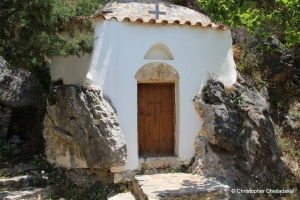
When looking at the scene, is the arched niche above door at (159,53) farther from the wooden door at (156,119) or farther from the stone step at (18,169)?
the stone step at (18,169)

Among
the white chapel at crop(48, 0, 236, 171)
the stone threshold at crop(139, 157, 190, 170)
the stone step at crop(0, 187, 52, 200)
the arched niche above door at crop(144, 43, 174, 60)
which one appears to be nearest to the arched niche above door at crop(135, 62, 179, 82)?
the white chapel at crop(48, 0, 236, 171)

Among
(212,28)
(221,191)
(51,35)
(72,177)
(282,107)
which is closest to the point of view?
(221,191)

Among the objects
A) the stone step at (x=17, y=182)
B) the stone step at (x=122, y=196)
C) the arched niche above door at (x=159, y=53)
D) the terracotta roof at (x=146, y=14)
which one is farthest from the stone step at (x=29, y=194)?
the terracotta roof at (x=146, y=14)

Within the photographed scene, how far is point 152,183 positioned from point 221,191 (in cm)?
125

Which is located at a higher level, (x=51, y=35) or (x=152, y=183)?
(x=51, y=35)

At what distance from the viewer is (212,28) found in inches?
293

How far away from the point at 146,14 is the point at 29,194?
14.1ft

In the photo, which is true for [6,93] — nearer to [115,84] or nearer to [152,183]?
[115,84]

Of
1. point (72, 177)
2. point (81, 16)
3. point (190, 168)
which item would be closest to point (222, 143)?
point (190, 168)

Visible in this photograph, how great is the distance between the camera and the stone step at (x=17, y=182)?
6352 mm

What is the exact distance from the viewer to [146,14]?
721 cm

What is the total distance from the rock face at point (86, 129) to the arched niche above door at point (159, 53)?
1.36m

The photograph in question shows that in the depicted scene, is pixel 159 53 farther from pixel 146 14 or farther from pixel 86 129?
pixel 86 129

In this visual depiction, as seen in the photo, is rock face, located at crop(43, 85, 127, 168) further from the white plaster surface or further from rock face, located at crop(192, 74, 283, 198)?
rock face, located at crop(192, 74, 283, 198)
